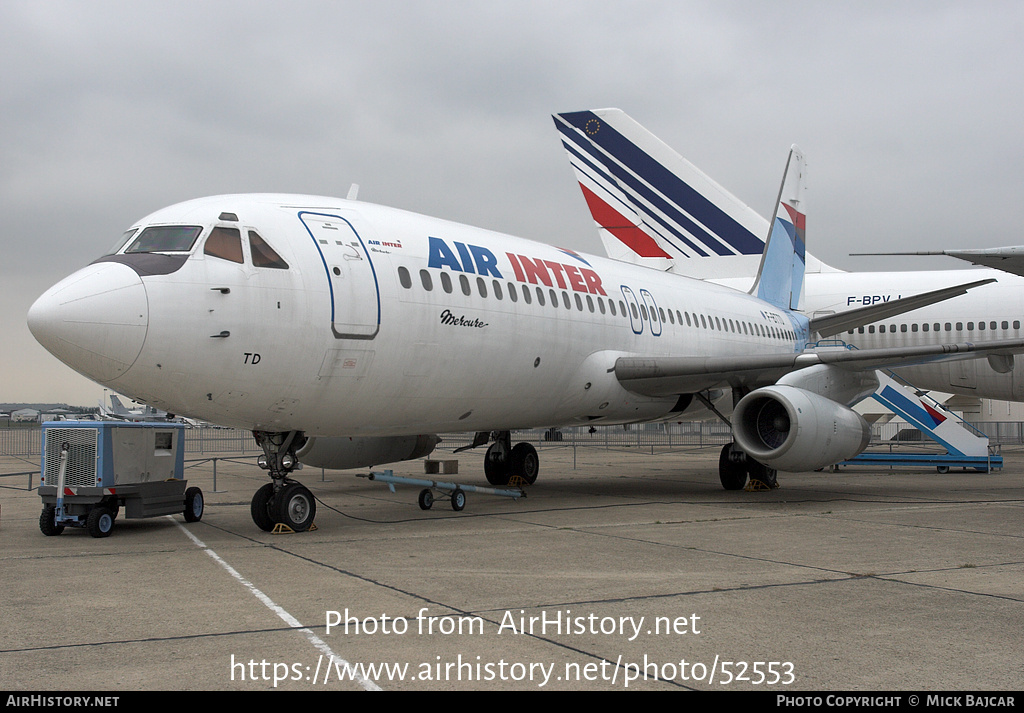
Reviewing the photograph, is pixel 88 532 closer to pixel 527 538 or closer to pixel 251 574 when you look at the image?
pixel 251 574

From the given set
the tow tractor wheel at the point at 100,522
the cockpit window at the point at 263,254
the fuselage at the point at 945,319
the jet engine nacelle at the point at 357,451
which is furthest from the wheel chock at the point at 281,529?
the fuselage at the point at 945,319

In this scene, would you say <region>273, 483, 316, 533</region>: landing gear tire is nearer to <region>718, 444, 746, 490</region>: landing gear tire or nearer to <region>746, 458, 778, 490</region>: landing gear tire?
<region>718, 444, 746, 490</region>: landing gear tire

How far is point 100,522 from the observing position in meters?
9.80

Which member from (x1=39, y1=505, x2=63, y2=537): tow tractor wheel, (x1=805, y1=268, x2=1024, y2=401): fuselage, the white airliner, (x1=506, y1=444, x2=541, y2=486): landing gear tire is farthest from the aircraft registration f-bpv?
the white airliner

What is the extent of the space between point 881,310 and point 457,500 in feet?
31.0

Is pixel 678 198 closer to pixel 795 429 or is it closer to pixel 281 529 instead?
pixel 795 429

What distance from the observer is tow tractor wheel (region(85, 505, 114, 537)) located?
974 centimetres

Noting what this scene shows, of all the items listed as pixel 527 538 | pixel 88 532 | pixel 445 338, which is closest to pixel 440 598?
pixel 527 538

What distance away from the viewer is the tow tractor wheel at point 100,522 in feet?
32.0

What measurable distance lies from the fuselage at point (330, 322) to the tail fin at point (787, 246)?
30.3 feet

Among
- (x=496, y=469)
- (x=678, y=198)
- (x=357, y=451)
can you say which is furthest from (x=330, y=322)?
(x=678, y=198)

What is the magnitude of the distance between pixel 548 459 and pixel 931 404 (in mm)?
11453

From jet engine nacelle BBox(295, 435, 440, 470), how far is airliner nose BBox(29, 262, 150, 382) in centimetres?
539

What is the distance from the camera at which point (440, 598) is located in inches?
240
